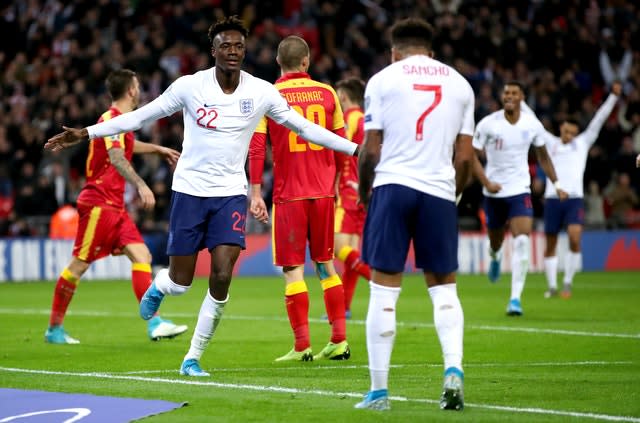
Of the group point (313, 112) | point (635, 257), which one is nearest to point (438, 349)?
point (313, 112)

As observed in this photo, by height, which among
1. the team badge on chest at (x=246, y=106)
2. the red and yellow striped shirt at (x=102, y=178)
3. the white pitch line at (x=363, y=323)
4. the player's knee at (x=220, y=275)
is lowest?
the white pitch line at (x=363, y=323)

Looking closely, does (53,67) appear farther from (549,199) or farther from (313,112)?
(313,112)

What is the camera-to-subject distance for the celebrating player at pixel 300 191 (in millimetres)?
10719

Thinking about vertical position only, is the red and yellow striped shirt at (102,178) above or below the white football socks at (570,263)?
above

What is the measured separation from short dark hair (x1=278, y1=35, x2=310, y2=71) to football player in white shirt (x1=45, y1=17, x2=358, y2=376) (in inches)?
60.6

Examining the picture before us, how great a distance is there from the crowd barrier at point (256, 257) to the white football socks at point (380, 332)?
17790 mm

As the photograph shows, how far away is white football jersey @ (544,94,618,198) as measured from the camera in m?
19.5

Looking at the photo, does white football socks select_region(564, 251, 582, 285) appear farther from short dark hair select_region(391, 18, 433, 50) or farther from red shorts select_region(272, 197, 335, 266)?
short dark hair select_region(391, 18, 433, 50)

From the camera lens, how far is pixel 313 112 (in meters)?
10.9

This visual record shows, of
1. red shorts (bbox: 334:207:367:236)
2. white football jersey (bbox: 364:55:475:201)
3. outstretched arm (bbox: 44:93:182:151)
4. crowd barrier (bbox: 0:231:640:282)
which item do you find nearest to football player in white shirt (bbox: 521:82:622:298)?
red shorts (bbox: 334:207:367:236)

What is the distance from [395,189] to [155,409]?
1.97 m

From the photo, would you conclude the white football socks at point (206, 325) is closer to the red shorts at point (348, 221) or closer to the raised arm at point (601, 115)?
the red shorts at point (348, 221)

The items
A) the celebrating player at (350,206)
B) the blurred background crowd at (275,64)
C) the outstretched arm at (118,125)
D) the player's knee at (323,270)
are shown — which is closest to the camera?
the outstretched arm at (118,125)

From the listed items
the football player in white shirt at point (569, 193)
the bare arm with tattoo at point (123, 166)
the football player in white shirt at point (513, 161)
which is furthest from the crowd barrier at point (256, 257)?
the bare arm with tattoo at point (123, 166)
